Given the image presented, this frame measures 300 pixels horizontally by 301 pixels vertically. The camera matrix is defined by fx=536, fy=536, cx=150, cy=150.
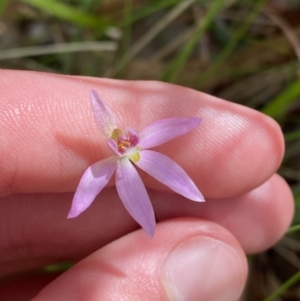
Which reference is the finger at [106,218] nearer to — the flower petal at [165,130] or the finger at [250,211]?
the finger at [250,211]

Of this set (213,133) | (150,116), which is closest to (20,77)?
(150,116)

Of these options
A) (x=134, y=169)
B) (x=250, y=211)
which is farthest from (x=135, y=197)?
(x=250, y=211)

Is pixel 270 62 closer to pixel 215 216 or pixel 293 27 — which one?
pixel 293 27

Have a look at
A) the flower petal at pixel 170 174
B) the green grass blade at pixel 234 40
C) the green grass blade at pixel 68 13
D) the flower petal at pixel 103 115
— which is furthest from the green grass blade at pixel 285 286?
the green grass blade at pixel 68 13

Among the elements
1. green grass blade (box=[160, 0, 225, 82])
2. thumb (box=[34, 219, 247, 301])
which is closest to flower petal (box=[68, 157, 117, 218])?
thumb (box=[34, 219, 247, 301])

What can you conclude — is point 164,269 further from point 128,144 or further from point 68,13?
point 68,13

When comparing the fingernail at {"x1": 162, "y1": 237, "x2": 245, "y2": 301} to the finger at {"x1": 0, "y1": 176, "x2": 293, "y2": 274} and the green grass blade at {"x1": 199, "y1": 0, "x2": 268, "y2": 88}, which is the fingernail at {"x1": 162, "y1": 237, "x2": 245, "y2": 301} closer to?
the finger at {"x1": 0, "y1": 176, "x2": 293, "y2": 274}

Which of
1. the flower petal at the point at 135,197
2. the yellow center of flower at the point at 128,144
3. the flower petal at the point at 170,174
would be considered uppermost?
the yellow center of flower at the point at 128,144
